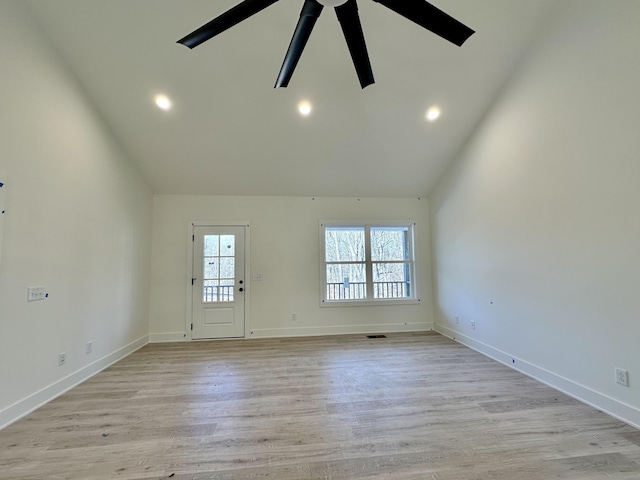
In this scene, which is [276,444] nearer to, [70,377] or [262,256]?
A: [70,377]

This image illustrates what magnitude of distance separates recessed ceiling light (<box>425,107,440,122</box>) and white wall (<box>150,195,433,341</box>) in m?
1.81

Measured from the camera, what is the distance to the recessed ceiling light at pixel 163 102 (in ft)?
11.0

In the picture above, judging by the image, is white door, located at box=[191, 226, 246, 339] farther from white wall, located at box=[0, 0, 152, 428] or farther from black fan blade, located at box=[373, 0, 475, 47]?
black fan blade, located at box=[373, 0, 475, 47]

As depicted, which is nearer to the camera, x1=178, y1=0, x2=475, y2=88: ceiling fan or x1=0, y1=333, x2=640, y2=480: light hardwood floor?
x1=178, y1=0, x2=475, y2=88: ceiling fan

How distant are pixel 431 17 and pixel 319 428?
2778 mm

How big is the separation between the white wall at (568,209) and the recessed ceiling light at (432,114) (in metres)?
0.64

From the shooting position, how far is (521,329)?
322 cm

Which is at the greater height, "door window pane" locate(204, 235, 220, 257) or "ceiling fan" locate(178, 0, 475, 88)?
"ceiling fan" locate(178, 0, 475, 88)

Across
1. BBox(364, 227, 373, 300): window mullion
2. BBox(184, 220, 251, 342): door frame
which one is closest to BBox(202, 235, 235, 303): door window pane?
BBox(184, 220, 251, 342): door frame

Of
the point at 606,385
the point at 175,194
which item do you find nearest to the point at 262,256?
the point at 175,194

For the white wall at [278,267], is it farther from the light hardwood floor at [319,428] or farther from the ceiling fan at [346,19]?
the ceiling fan at [346,19]

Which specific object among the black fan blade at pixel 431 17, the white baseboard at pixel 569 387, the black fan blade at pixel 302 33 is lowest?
the white baseboard at pixel 569 387

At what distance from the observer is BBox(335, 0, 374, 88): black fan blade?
62.3 inches

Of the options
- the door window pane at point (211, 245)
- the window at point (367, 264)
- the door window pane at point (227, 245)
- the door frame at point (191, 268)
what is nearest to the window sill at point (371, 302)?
the window at point (367, 264)
